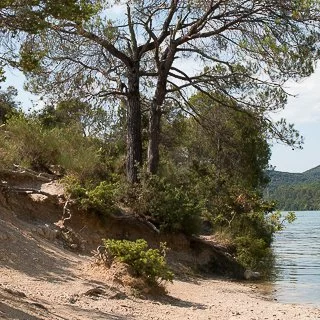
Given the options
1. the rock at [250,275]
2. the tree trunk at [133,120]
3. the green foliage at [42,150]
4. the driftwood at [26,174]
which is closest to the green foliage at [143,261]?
the driftwood at [26,174]

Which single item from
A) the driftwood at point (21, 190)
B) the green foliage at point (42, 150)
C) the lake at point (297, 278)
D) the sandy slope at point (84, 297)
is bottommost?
the lake at point (297, 278)

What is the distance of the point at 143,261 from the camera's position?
10602 millimetres

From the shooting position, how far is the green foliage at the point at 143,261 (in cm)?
1061

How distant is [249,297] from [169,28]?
8.97 meters

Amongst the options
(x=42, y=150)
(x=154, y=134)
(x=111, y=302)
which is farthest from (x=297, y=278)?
(x=111, y=302)

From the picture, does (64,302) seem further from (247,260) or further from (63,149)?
(247,260)

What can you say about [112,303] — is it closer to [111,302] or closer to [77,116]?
[111,302]

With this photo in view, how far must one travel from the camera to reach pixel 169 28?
1809cm

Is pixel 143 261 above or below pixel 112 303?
above

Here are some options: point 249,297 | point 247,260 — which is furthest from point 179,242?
point 249,297

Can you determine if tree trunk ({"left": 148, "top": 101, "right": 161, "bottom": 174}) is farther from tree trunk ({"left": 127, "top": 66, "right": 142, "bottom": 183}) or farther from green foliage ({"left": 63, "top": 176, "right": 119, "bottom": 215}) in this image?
green foliage ({"left": 63, "top": 176, "right": 119, "bottom": 215})

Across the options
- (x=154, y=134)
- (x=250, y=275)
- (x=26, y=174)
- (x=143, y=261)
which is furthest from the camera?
(x=154, y=134)

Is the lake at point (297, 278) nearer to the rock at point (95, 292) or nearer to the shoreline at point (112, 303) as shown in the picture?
the shoreline at point (112, 303)

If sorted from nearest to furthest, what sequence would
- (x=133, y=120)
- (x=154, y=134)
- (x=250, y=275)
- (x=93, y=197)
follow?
(x=93, y=197)
(x=250, y=275)
(x=133, y=120)
(x=154, y=134)
